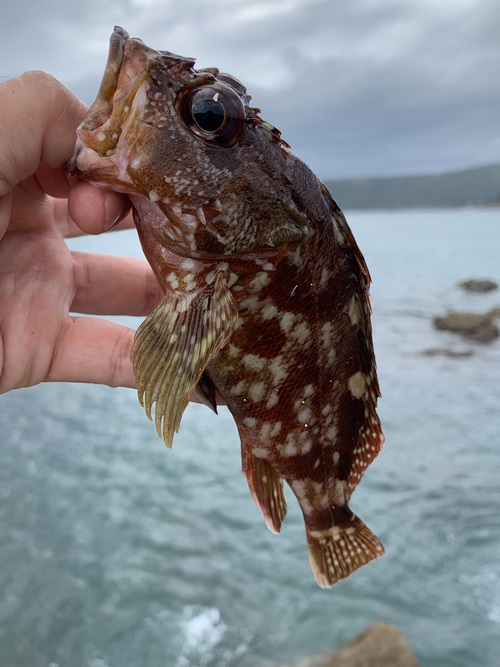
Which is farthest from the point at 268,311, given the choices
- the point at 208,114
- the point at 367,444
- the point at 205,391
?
the point at 367,444

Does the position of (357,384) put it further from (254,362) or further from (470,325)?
(470,325)

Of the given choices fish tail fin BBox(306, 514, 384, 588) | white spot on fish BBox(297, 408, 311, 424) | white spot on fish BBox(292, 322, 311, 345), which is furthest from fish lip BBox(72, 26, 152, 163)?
fish tail fin BBox(306, 514, 384, 588)

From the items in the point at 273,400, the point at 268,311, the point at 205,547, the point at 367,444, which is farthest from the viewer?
the point at 205,547

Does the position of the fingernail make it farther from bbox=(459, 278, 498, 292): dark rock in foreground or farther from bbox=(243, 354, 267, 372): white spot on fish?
bbox=(459, 278, 498, 292): dark rock in foreground

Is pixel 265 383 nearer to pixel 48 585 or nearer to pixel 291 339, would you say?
pixel 291 339

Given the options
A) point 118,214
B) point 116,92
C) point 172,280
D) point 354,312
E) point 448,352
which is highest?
point 116,92

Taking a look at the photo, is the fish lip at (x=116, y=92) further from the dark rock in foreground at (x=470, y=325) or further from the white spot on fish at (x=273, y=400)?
the dark rock in foreground at (x=470, y=325)

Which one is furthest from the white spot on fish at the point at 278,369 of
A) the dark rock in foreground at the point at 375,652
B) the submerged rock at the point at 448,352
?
the submerged rock at the point at 448,352
